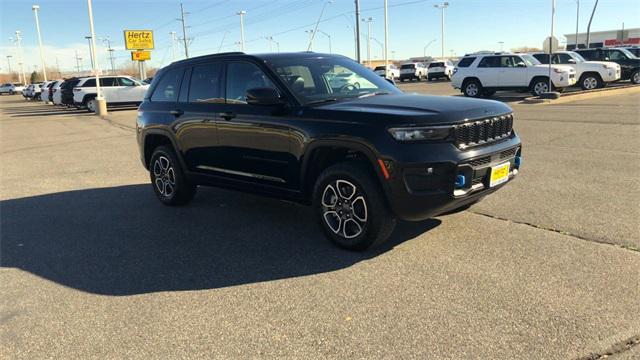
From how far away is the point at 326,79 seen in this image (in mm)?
5457

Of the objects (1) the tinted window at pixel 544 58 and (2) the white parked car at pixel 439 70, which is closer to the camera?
(1) the tinted window at pixel 544 58

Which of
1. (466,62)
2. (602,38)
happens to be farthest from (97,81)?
(602,38)

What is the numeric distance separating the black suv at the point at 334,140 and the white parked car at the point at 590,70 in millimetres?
20612

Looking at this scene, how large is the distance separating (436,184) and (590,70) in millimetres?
22306

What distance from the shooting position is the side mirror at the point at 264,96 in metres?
4.87

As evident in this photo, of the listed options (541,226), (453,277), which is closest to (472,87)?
(541,226)

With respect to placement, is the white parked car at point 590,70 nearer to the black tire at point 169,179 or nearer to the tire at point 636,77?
the tire at point 636,77

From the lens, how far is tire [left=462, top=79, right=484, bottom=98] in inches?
885

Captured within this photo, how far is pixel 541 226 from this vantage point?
522 centimetres

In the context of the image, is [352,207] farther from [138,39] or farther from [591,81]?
[138,39]

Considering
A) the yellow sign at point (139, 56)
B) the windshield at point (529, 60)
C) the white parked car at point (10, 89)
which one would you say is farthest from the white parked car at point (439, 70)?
the white parked car at point (10, 89)

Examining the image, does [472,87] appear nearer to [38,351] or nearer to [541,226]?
[541,226]

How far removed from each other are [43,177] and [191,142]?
466 cm

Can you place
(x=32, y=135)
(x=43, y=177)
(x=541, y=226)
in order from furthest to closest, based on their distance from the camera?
(x=32, y=135), (x=43, y=177), (x=541, y=226)
